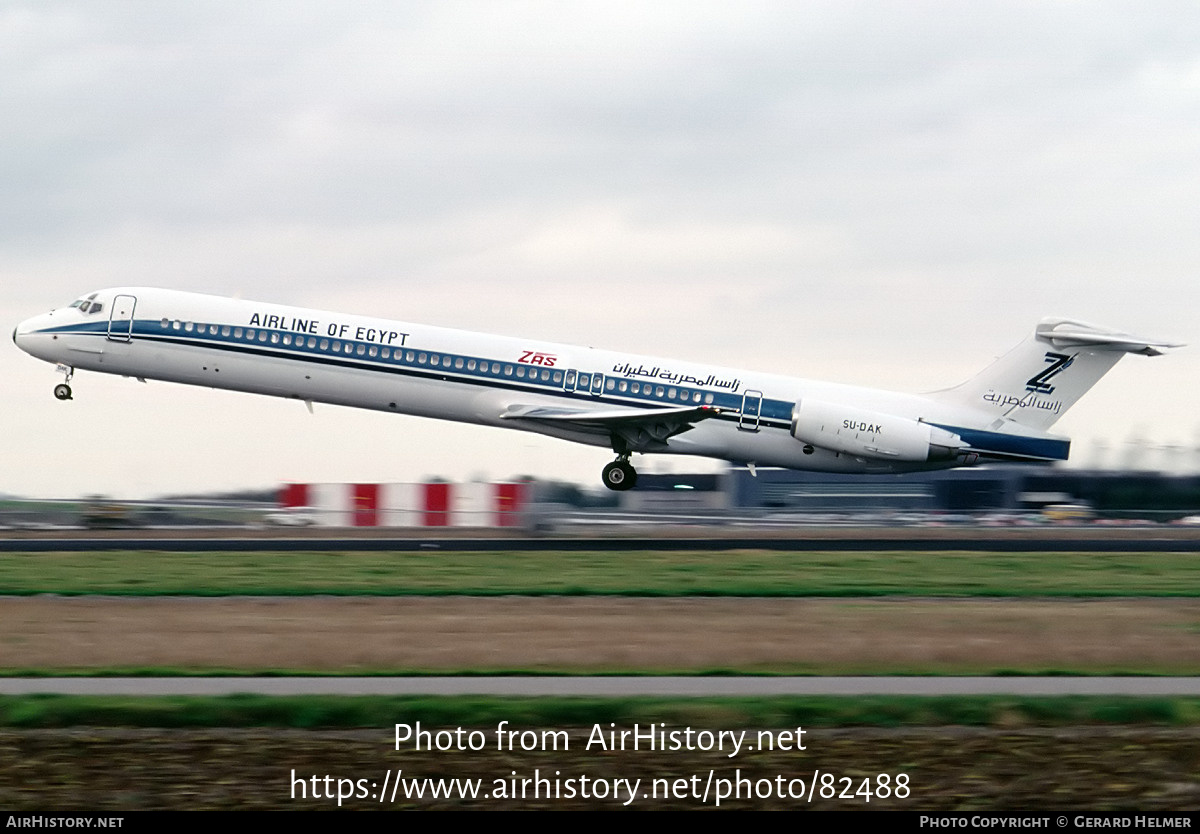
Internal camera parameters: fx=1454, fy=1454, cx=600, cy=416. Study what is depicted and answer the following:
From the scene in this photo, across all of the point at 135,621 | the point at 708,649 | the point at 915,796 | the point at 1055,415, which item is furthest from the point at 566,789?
the point at 1055,415

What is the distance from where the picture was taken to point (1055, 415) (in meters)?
41.3

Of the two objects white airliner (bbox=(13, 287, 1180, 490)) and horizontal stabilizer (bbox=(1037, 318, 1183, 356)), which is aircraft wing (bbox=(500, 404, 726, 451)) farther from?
horizontal stabilizer (bbox=(1037, 318, 1183, 356))

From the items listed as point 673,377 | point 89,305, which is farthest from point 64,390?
point 673,377

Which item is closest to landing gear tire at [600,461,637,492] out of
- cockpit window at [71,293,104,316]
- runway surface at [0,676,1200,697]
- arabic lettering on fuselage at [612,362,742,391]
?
arabic lettering on fuselage at [612,362,742,391]

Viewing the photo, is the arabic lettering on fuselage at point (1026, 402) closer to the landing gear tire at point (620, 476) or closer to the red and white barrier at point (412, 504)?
the landing gear tire at point (620, 476)

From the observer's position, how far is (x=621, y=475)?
135 ft

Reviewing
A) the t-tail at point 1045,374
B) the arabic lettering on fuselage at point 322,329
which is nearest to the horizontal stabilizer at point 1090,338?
the t-tail at point 1045,374

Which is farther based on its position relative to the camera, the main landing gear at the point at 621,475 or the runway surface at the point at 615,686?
the main landing gear at the point at 621,475

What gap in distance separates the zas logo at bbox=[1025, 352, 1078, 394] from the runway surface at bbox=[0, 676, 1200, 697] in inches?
957

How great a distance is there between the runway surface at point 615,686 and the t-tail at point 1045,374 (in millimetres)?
24304

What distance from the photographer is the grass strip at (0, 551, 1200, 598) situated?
2722 cm

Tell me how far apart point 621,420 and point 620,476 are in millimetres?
2436

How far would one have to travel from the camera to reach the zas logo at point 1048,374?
41031 mm

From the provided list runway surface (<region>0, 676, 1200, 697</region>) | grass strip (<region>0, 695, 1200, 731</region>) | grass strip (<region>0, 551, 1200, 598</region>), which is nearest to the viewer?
grass strip (<region>0, 695, 1200, 731</region>)
